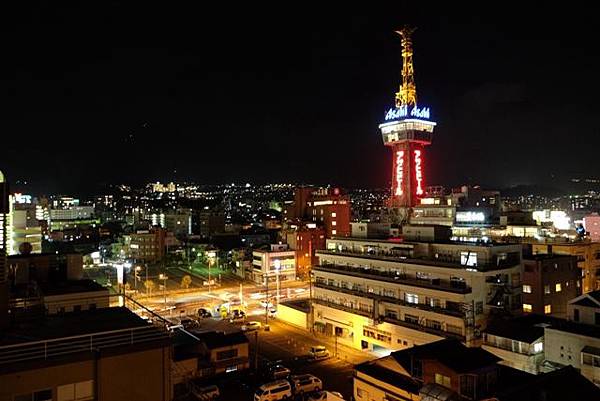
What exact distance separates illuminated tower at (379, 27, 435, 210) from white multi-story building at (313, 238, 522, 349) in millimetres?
29733

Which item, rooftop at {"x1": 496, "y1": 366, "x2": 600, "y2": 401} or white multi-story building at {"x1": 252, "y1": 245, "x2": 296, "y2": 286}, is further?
white multi-story building at {"x1": 252, "y1": 245, "x2": 296, "y2": 286}

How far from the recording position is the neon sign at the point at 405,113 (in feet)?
198

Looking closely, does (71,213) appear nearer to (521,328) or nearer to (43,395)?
(521,328)

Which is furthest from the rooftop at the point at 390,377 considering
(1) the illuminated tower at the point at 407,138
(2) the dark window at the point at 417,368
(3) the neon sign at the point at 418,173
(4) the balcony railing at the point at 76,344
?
(3) the neon sign at the point at 418,173

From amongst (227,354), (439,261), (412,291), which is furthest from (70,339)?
(439,261)

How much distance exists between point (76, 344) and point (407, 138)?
57.0 m

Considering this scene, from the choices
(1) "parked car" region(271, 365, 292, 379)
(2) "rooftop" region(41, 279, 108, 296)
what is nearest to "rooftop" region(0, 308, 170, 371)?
(1) "parked car" region(271, 365, 292, 379)

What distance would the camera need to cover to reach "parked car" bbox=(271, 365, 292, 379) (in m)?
22.2

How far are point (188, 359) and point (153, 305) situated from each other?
64.9 feet

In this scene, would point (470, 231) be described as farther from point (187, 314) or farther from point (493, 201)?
point (187, 314)

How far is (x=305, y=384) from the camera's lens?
2088 cm

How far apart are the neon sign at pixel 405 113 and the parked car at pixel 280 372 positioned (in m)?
44.7

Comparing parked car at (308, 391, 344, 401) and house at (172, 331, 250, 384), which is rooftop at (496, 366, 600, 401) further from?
house at (172, 331, 250, 384)

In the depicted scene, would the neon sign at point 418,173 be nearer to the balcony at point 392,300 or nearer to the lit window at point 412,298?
the balcony at point 392,300
